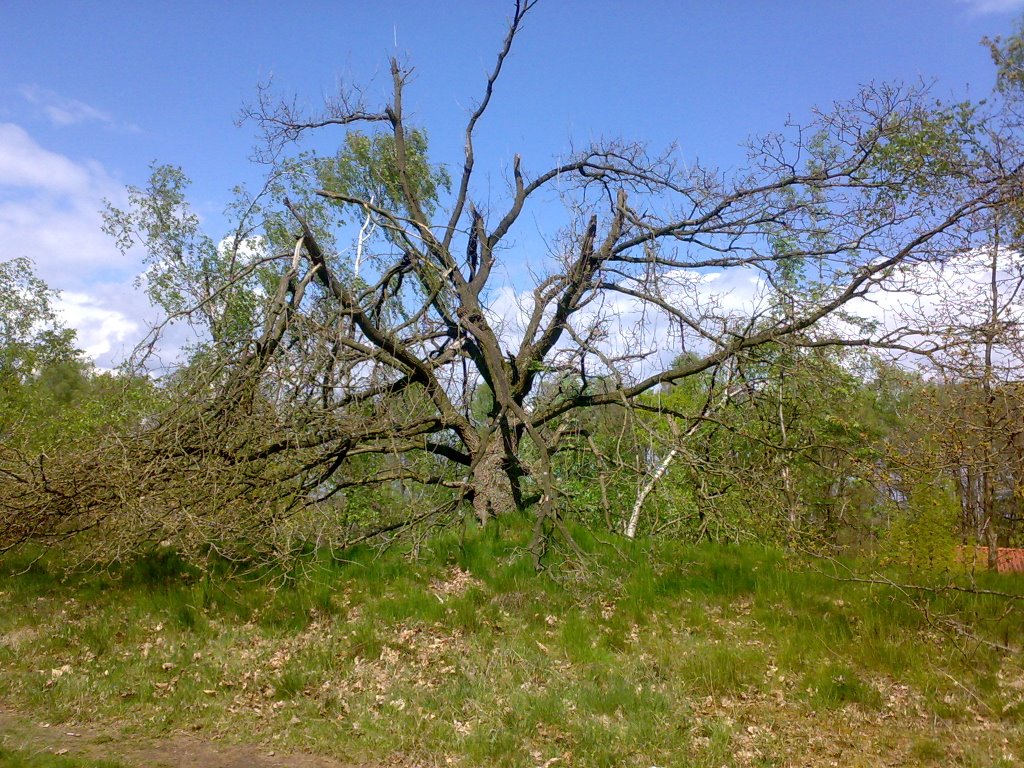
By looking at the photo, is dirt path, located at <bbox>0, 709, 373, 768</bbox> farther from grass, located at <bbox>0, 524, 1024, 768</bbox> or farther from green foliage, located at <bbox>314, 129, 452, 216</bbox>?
green foliage, located at <bbox>314, 129, 452, 216</bbox>

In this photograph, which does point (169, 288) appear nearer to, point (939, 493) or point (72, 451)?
point (72, 451)

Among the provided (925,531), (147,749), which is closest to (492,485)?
(147,749)

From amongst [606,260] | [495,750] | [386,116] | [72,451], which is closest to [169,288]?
[386,116]

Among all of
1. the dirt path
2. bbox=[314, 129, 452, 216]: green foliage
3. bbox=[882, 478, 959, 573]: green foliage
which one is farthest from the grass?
bbox=[314, 129, 452, 216]: green foliage

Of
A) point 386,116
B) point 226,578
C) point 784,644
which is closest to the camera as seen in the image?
point 784,644

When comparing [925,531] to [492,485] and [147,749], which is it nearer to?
[492,485]

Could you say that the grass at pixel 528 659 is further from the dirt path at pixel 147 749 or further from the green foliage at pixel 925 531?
the green foliage at pixel 925 531

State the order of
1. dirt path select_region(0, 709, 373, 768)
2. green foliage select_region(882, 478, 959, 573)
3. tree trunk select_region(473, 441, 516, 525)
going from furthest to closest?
1. tree trunk select_region(473, 441, 516, 525)
2. green foliage select_region(882, 478, 959, 573)
3. dirt path select_region(0, 709, 373, 768)

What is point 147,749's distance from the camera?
4766mm

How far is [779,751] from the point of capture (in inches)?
173

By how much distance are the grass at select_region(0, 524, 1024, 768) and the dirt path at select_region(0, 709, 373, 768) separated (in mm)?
145

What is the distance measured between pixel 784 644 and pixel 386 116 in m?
7.88

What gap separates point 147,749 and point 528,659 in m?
2.67

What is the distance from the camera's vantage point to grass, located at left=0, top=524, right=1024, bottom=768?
4602 millimetres
